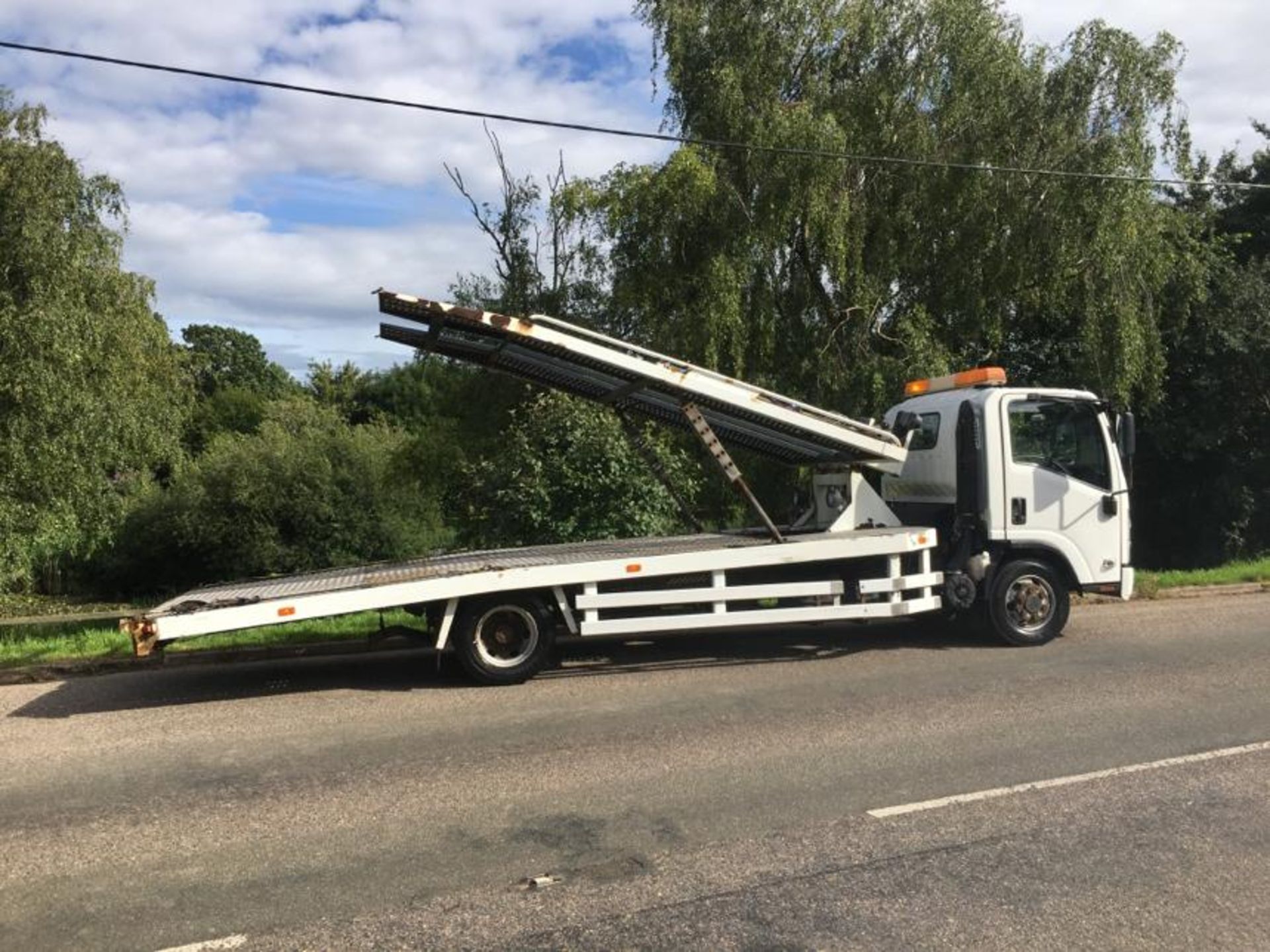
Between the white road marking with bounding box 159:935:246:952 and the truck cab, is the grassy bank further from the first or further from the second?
the truck cab

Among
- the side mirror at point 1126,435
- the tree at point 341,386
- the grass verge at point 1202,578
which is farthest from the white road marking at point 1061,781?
the tree at point 341,386

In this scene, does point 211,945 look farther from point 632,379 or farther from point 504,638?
point 632,379

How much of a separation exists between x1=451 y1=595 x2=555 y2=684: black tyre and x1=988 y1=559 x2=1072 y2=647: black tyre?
14.0 ft

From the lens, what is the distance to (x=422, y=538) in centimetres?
2284

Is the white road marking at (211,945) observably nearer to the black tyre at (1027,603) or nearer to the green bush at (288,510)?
the black tyre at (1027,603)

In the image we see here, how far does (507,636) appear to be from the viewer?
317 inches

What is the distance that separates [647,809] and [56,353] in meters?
12.7

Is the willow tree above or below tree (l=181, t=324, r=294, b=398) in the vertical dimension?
below

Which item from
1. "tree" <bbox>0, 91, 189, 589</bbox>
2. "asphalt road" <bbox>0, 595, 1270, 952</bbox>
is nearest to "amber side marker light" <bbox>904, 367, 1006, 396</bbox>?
"asphalt road" <bbox>0, 595, 1270, 952</bbox>

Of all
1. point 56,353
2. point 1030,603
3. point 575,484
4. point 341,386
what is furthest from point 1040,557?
point 341,386

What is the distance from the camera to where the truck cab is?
9.41 meters

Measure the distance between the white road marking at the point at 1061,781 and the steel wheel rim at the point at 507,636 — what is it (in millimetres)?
3675

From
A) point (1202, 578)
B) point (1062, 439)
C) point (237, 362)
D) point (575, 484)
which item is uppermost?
point (237, 362)

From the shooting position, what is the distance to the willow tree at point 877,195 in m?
15.4
